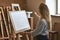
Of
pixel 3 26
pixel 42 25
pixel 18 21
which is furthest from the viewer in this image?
pixel 3 26

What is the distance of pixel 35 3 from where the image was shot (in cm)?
540

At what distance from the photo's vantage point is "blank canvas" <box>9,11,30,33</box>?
146 inches

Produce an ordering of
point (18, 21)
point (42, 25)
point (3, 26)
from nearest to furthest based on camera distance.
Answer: point (42, 25) → point (18, 21) → point (3, 26)

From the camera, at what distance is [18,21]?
3814 millimetres

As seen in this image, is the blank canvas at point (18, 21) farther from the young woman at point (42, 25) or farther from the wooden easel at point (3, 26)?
the wooden easel at point (3, 26)

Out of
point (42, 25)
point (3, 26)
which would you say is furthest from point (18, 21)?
point (3, 26)

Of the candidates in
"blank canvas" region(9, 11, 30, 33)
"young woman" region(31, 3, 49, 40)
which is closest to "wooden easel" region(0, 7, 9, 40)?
"blank canvas" region(9, 11, 30, 33)

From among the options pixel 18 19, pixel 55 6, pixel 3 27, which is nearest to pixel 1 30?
pixel 3 27

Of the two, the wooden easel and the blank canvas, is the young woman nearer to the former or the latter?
the blank canvas

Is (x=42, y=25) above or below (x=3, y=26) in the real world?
above

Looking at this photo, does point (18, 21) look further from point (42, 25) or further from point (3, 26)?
point (3, 26)

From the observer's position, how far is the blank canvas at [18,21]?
370cm

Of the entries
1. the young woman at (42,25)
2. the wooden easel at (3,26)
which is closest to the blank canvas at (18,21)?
the young woman at (42,25)

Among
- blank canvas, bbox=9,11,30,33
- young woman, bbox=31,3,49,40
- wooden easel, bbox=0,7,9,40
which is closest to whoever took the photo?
young woman, bbox=31,3,49,40
